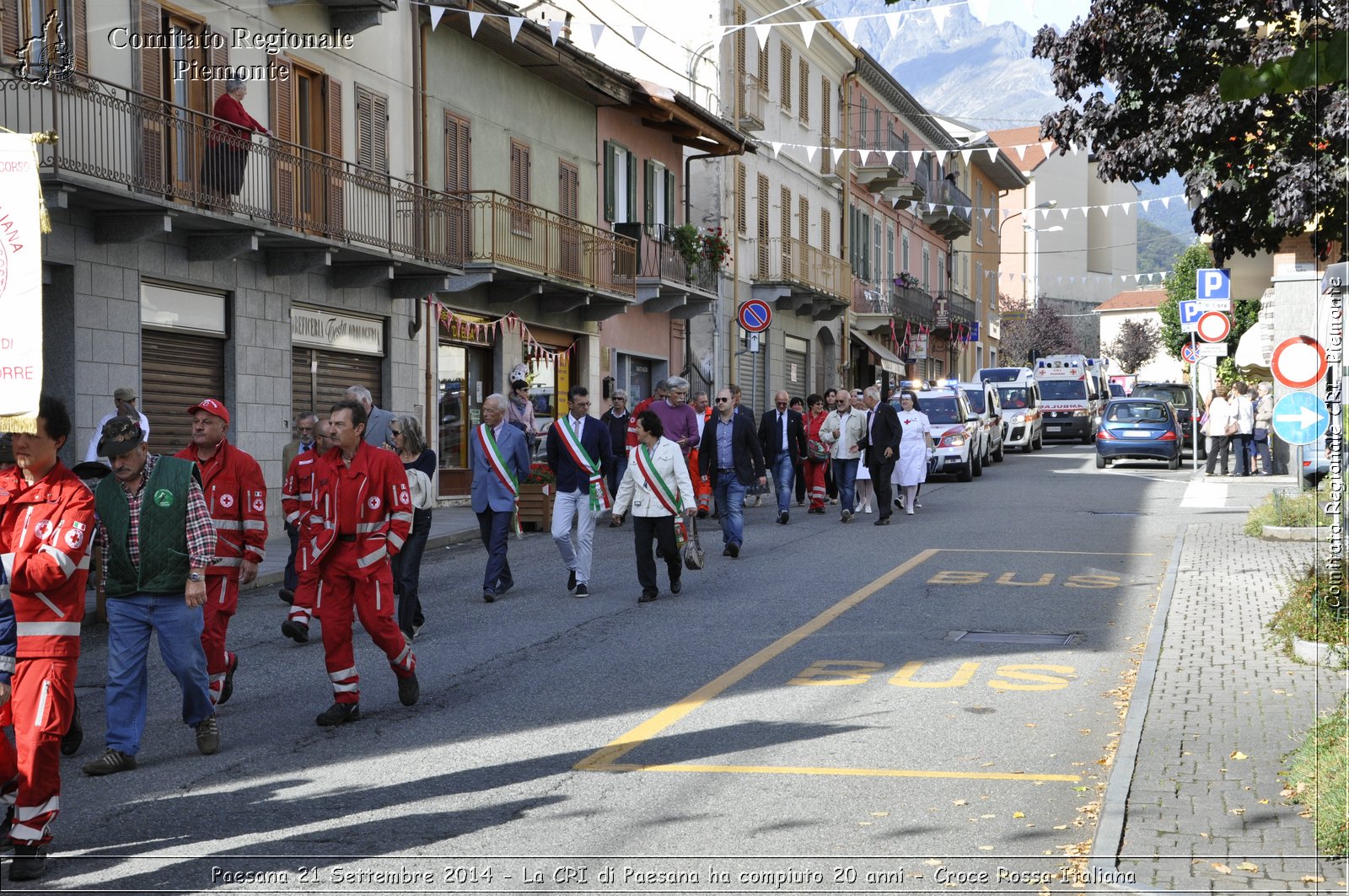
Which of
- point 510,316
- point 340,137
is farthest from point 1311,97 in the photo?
point 510,316

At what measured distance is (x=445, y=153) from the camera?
24.1m

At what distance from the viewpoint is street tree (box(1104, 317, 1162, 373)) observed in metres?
103

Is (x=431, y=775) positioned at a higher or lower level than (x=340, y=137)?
lower

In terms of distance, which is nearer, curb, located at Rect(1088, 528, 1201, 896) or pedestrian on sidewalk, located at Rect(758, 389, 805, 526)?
curb, located at Rect(1088, 528, 1201, 896)

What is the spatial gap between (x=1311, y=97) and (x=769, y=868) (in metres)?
11.2

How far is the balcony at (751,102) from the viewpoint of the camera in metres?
36.1

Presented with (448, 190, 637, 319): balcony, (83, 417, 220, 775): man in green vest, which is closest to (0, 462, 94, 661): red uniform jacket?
(83, 417, 220, 775): man in green vest

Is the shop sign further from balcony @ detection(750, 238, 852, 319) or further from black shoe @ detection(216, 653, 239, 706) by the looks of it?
balcony @ detection(750, 238, 852, 319)

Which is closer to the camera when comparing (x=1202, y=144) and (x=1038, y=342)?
(x=1202, y=144)

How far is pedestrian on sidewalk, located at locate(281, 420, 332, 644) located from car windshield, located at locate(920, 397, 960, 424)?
62.2 ft

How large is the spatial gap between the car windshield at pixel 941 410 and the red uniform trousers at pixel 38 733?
80.9 ft

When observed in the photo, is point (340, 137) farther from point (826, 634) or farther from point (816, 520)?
point (826, 634)

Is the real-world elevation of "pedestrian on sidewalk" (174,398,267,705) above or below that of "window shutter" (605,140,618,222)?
below

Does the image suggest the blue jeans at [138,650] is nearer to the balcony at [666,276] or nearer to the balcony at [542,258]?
the balcony at [542,258]
